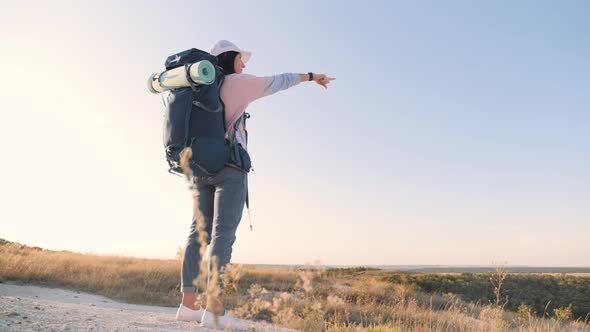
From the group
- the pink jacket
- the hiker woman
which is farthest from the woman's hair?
the pink jacket

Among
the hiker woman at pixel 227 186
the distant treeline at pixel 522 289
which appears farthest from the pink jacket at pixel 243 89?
the distant treeline at pixel 522 289

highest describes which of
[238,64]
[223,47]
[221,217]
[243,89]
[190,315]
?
[223,47]

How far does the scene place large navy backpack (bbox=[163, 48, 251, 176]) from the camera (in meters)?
3.33

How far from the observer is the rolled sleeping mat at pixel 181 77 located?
127 inches

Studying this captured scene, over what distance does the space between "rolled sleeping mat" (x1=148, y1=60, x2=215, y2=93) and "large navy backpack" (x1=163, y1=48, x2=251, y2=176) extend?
57 mm

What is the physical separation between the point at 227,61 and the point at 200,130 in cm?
72

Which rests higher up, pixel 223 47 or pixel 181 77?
pixel 223 47

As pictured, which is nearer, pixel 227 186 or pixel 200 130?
pixel 200 130

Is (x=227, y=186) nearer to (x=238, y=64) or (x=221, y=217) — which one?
(x=221, y=217)

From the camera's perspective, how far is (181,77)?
11.1ft

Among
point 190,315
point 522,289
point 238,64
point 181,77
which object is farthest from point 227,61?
point 522,289

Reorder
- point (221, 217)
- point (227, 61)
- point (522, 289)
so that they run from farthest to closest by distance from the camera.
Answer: point (522, 289)
point (227, 61)
point (221, 217)

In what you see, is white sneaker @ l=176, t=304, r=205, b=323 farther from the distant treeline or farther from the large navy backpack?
the distant treeline

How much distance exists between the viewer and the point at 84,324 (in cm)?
311
